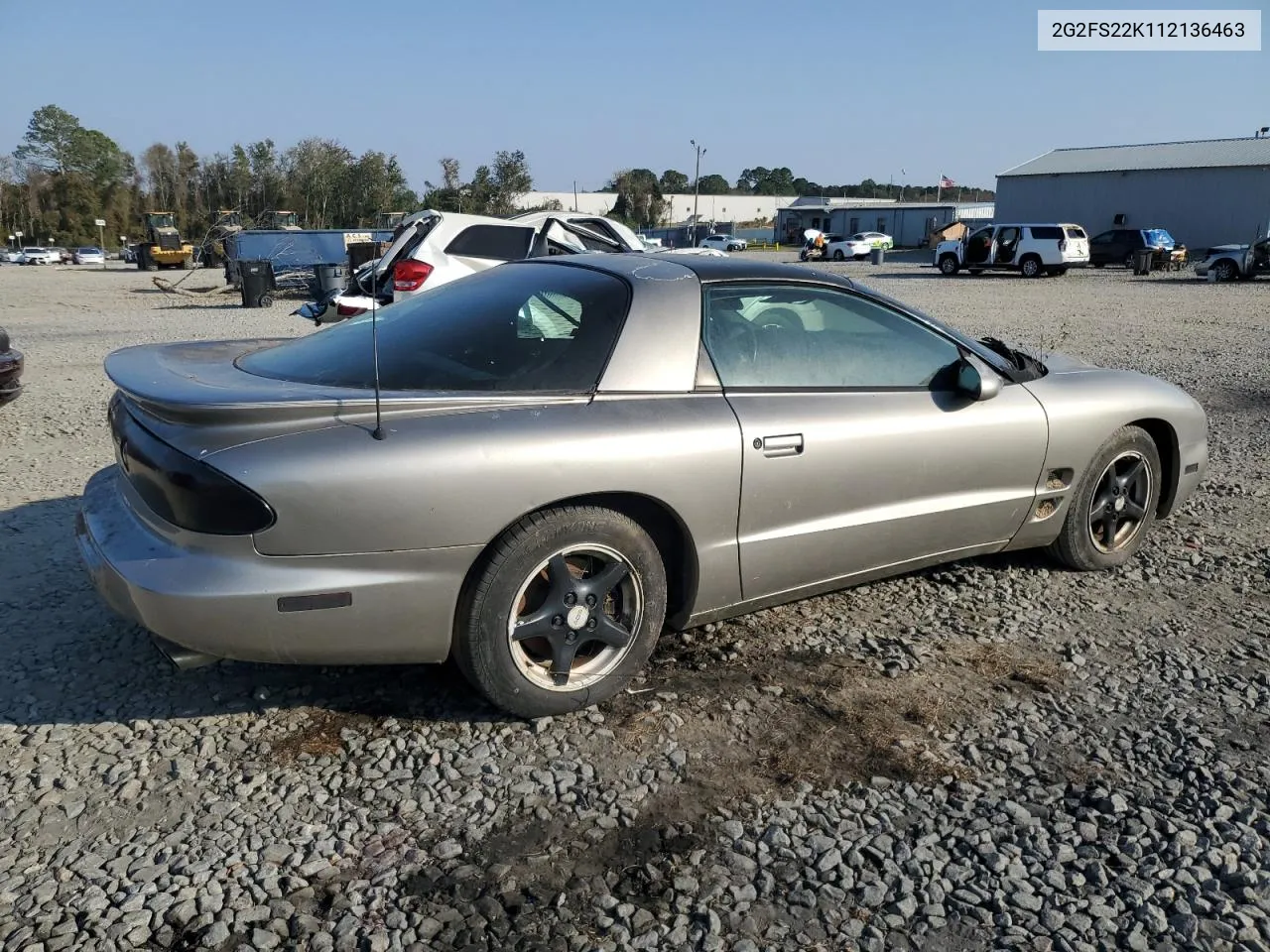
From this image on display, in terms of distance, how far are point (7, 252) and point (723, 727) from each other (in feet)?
259

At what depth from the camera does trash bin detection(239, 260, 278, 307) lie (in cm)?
2078

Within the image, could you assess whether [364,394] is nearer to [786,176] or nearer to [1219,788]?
[1219,788]

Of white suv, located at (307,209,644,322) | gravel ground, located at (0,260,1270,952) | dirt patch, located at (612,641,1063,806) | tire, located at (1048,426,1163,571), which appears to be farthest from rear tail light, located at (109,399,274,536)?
white suv, located at (307,209,644,322)

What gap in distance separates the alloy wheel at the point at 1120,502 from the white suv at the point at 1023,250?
29.2 meters

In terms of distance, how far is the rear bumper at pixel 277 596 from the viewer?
256 centimetres

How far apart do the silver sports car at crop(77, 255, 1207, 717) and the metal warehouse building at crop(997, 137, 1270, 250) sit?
4771 centimetres

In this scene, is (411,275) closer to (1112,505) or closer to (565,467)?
(1112,505)

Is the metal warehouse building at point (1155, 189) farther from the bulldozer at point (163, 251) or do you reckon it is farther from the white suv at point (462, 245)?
the bulldozer at point (163, 251)

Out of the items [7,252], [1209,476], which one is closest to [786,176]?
[7,252]

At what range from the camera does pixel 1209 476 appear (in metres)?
6.08

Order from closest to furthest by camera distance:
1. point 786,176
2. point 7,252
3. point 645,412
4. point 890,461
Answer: point 645,412
point 890,461
point 7,252
point 786,176

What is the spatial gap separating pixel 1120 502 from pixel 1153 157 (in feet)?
173

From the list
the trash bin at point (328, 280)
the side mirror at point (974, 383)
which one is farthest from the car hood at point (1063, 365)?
the trash bin at point (328, 280)

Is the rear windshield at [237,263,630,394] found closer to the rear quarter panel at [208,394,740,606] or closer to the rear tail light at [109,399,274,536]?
the rear quarter panel at [208,394,740,606]
